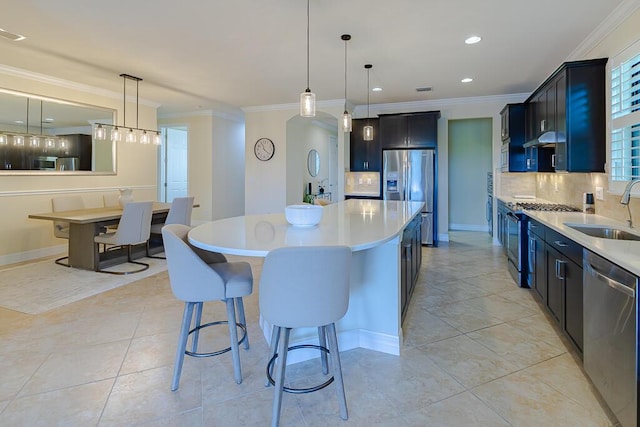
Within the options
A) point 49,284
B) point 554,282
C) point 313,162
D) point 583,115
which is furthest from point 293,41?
point 313,162

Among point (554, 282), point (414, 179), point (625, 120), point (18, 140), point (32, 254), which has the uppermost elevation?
point (18, 140)

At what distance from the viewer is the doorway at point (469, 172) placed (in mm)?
7910

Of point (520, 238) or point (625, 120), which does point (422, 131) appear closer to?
point (520, 238)

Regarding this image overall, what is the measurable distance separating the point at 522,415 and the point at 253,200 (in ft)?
20.3

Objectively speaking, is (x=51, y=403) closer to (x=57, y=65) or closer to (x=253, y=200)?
(x=57, y=65)

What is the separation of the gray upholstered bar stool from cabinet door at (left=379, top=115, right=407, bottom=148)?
515 centimetres

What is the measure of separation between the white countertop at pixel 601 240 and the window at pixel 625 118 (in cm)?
35

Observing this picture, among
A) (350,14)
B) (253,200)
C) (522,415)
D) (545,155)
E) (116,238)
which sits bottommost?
(522,415)

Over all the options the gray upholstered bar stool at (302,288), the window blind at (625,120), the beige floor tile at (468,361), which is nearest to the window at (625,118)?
the window blind at (625,120)

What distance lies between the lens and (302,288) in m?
1.55

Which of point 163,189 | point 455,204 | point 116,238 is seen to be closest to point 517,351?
point 116,238

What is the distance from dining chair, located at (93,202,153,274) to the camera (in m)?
4.38

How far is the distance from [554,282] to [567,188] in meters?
2.08

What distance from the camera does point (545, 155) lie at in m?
4.62
